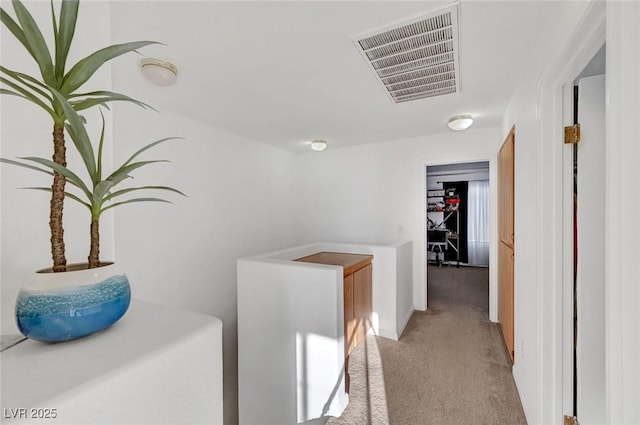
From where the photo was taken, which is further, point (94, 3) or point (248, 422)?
point (248, 422)

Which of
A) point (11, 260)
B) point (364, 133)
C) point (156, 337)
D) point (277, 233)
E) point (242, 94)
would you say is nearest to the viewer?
point (156, 337)

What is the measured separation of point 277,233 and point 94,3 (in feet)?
10.5

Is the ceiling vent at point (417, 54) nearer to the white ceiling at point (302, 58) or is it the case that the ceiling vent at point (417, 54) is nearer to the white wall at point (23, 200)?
the white ceiling at point (302, 58)

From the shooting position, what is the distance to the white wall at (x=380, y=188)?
3303 mm

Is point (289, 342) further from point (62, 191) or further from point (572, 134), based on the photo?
point (572, 134)

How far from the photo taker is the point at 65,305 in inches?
21.8

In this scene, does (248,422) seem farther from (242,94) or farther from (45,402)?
(242,94)

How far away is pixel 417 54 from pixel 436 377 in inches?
95.0

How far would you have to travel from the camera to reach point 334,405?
1926 millimetres

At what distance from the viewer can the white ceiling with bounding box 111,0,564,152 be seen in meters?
1.27

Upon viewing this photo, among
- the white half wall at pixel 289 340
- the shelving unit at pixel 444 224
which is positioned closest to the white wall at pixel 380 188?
the white half wall at pixel 289 340

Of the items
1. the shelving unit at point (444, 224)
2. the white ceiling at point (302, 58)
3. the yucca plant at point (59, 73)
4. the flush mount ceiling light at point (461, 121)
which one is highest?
the white ceiling at point (302, 58)

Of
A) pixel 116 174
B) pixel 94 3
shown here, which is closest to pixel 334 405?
pixel 116 174

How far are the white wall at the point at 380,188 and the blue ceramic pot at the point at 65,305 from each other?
11.1ft
